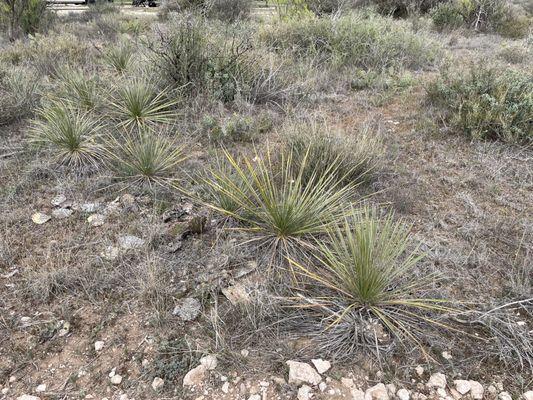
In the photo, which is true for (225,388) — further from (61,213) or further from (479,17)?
(479,17)

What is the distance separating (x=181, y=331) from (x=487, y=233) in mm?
2197

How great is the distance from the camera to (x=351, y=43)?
6488 millimetres

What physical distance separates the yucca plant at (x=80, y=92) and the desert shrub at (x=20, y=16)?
17.4 feet

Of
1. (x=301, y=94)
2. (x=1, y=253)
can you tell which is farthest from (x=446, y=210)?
(x=1, y=253)

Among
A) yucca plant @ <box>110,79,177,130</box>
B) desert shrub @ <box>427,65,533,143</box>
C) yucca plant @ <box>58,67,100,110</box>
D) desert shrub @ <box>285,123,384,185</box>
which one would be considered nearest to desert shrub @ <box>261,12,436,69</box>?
desert shrub @ <box>427,65,533,143</box>

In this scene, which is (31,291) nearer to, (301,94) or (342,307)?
(342,307)

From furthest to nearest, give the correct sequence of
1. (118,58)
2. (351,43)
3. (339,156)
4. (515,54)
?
(515,54)
(351,43)
(118,58)
(339,156)

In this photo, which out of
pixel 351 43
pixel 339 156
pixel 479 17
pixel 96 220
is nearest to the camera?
pixel 96 220

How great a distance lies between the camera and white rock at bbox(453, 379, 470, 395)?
1.87 metres

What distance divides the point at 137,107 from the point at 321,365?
327 centimetres

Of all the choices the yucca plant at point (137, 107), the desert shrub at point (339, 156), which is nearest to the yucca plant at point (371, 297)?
the desert shrub at point (339, 156)

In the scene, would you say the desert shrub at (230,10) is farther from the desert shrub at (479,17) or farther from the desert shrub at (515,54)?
the desert shrub at (515,54)

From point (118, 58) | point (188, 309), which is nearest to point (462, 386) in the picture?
point (188, 309)

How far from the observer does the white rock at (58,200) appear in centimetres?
312
